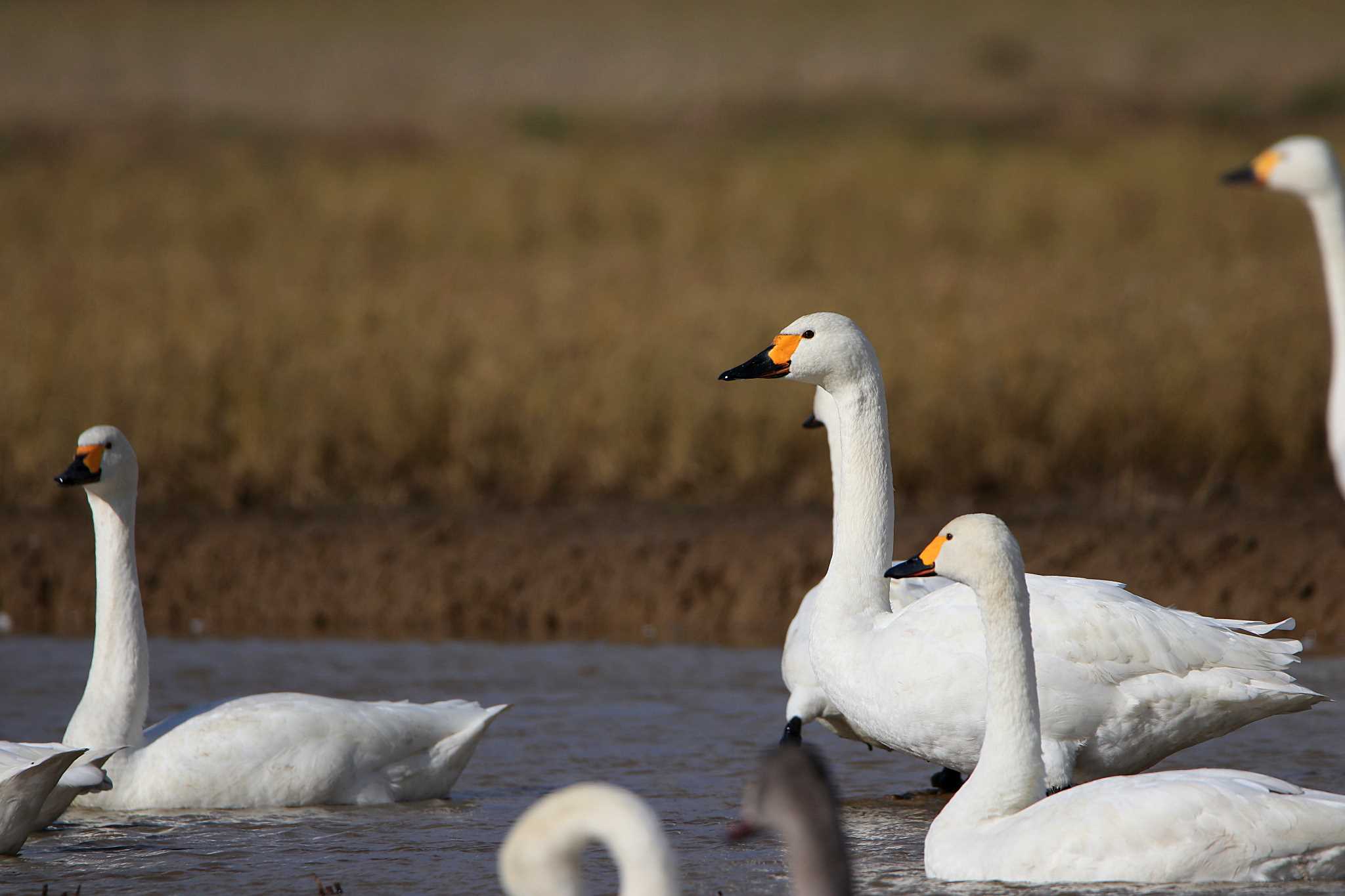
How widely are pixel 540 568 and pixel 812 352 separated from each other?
14.3ft

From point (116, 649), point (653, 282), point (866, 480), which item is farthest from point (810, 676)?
point (653, 282)

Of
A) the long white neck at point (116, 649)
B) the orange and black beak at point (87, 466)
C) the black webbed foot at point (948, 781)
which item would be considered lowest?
the black webbed foot at point (948, 781)

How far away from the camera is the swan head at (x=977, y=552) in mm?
5168

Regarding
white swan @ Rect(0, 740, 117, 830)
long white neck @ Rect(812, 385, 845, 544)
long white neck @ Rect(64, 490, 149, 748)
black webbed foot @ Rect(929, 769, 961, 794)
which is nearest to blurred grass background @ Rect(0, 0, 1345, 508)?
long white neck @ Rect(812, 385, 845, 544)

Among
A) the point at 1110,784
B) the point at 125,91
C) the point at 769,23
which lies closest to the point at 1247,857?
the point at 1110,784

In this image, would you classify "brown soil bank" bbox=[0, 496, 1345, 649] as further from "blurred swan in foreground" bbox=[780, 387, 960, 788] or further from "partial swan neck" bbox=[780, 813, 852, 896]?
"partial swan neck" bbox=[780, 813, 852, 896]

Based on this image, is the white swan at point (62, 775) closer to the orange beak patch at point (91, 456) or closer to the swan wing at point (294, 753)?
the swan wing at point (294, 753)

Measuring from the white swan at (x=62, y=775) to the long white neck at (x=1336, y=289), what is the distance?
4.30 meters

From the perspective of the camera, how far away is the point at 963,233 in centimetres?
1994

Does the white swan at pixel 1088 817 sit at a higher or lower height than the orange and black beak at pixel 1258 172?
lower

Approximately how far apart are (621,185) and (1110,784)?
17.6m

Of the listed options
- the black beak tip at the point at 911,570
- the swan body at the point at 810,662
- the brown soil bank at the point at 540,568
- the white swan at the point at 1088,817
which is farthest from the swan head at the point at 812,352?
the brown soil bank at the point at 540,568

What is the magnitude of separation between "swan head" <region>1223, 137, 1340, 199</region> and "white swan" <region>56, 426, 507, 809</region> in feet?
13.3

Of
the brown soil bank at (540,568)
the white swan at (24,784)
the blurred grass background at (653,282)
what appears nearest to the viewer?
the white swan at (24,784)
